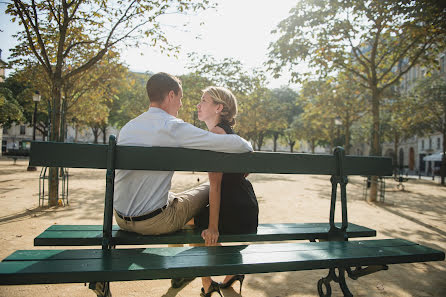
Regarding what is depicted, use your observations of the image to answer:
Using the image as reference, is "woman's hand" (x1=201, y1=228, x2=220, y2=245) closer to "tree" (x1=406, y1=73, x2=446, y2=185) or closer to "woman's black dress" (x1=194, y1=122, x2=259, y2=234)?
"woman's black dress" (x1=194, y1=122, x2=259, y2=234)

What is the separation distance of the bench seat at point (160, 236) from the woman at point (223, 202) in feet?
0.29

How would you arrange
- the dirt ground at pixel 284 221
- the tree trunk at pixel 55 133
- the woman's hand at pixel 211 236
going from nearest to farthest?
the woman's hand at pixel 211 236 < the dirt ground at pixel 284 221 < the tree trunk at pixel 55 133

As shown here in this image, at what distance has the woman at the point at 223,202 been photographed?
246 cm

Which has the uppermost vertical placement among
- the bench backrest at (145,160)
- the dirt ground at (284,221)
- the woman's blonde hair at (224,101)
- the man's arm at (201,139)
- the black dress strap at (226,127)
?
the woman's blonde hair at (224,101)

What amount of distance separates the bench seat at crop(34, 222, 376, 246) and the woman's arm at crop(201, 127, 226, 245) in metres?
0.08

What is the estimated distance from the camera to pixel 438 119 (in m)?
21.1

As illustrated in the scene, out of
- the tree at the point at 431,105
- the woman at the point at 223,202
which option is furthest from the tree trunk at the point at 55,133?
the tree at the point at 431,105

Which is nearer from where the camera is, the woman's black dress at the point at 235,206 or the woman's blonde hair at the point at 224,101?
the woman's black dress at the point at 235,206

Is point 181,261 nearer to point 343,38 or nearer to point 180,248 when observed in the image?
point 180,248

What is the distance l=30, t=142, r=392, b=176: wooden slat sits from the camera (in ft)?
6.95

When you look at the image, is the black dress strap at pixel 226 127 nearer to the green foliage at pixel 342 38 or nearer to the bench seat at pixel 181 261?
the bench seat at pixel 181 261

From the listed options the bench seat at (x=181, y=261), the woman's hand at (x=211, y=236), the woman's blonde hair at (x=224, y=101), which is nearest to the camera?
the bench seat at (x=181, y=261)

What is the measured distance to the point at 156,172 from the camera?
2377 mm

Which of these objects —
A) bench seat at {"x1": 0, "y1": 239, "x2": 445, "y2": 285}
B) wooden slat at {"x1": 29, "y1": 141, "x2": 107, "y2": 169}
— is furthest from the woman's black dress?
wooden slat at {"x1": 29, "y1": 141, "x2": 107, "y2": 169}
